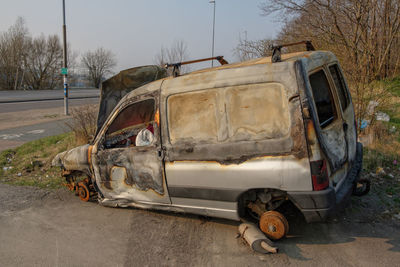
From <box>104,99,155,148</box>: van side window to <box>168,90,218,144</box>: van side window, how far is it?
1095mm

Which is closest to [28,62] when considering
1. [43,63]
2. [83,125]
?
[43,63]

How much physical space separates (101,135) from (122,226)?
4.28 ft

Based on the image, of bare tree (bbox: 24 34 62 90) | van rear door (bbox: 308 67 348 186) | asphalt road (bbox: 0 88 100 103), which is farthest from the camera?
bare tree (bbox: 24 34 62 90)

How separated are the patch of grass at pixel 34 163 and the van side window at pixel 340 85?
5.11 meters

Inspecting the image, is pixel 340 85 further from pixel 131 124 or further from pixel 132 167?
pixel 131 124

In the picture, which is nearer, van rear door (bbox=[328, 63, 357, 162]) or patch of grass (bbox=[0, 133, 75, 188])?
van rear door (bbox=[328, 63, 357, 162])

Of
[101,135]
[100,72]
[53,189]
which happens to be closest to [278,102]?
[101,135]

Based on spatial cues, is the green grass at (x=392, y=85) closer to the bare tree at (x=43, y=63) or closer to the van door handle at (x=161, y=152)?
the van door handle at (x=161, y=152)

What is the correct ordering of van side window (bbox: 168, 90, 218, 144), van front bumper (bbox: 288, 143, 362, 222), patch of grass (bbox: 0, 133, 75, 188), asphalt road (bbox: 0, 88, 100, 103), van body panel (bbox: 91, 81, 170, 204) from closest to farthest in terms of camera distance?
van front bumper (bbox: 288, 143, 362, 222) < van side window (bbox: 168, 90, 218, 144) < van body panel (bbox: 91, 81, 170, 204) < patch of grass (bbox: 0, 133, 75, 188) < asphalt road (bbox: 0, 88, 100, 103)

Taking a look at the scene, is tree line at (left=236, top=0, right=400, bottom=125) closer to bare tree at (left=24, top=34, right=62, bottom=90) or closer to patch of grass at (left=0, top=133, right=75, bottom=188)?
patch of grass at (left=0, top=133, right=75, bottom=188)

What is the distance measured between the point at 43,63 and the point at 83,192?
156 feet

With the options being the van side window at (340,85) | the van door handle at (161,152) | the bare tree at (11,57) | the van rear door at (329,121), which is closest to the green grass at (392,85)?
the van side window at (340,85)

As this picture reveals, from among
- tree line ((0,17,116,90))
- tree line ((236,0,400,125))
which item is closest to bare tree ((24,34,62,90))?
tree line ((0,17,116,90))

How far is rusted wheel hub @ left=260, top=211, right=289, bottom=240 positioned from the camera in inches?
134
